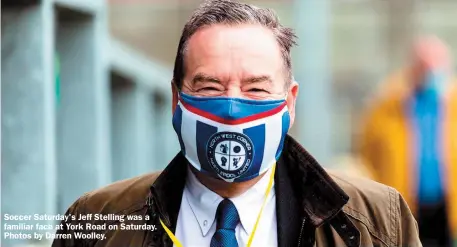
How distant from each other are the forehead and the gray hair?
21 mm

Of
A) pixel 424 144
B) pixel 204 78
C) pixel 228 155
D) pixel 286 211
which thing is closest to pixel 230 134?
pixel 228 155

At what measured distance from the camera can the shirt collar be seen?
3.59 m

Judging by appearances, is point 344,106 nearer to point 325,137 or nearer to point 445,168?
point 325,137

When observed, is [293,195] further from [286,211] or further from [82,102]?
[82,102]

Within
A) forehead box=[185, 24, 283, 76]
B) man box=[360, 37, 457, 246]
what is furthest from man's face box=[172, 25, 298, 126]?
man box=[360, 37, 457, 246]

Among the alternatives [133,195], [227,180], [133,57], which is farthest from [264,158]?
[133,57]

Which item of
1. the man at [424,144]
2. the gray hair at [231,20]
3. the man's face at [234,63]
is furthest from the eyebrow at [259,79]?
the man at [424,144]

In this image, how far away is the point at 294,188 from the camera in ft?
12.1

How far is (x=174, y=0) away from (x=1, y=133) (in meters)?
Answer: 14.4

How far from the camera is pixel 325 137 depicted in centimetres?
1090

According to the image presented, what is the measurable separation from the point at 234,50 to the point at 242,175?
1.15 ft

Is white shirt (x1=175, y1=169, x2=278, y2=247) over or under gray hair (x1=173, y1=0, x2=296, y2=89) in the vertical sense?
under
